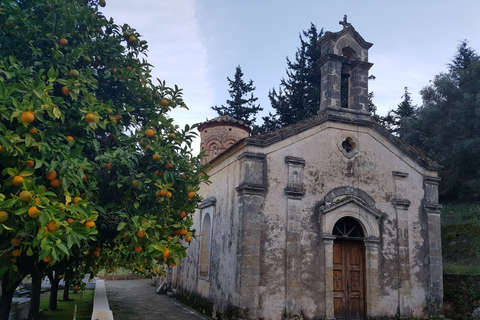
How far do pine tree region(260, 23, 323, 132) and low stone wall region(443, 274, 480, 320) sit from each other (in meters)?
18.0

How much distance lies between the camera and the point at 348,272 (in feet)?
36.7

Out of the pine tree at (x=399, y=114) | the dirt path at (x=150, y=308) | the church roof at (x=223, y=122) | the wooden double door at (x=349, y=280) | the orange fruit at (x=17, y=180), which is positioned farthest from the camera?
the pine tree at (x=399, y=114)

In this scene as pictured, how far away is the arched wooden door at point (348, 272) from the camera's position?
10.9 metres

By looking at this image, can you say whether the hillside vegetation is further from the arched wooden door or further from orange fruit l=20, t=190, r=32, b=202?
orange fruit l=20, t=190, r=32, b=202

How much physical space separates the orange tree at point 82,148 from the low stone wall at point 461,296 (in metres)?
9.76

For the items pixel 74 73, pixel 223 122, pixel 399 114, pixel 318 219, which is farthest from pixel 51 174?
pixel 399 114

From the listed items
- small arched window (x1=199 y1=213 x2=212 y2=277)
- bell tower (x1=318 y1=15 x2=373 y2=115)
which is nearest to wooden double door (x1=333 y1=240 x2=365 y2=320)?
bell tower (x1=318 y1=15 x2=373 y2=115)

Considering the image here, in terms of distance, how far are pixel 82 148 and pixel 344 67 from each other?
9.74 m

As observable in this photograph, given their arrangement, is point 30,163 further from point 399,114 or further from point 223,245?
point 399,114

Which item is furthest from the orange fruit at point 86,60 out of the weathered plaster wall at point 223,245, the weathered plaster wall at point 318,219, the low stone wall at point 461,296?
the low stone wall at point 461,296

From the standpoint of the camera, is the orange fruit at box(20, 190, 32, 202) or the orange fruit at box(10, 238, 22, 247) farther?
the orange fruit at box(10, 238, 22, 247)

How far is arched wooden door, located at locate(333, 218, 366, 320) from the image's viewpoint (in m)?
10.9

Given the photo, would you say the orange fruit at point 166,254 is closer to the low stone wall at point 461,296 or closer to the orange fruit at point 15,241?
the orange fruit at point 15,241

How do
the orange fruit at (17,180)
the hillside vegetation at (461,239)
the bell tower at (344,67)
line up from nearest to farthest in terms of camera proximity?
the orange fruit at (17,180)
the bell tower at (344,67)
the hillside vegetation at (461,239)
